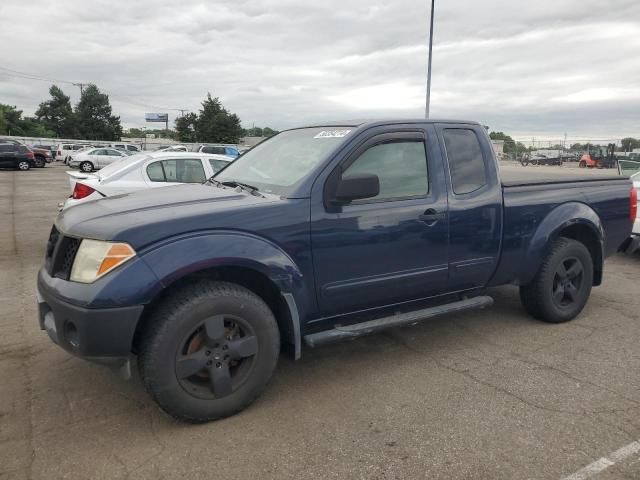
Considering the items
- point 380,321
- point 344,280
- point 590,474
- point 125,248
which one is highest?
point 125,248

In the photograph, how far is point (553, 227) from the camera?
14.4 feet

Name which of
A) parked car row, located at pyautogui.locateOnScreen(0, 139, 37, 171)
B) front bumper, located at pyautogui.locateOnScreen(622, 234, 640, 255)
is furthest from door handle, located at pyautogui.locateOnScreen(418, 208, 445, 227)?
parked car row, located at pyautogui.locateOnScreen(0, 139, 37, 171)

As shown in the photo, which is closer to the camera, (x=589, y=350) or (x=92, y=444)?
(x=92, y=444)

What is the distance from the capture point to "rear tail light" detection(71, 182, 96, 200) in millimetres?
7234

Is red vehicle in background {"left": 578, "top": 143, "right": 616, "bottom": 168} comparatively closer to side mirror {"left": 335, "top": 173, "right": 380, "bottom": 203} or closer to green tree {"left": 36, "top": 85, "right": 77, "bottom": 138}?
side mirror {"left": 335, "top": 173, "right": 380, "bottom": 203}

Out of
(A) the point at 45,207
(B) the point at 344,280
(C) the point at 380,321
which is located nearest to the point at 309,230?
(B) the point at 344,280

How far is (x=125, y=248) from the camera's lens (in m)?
2.72

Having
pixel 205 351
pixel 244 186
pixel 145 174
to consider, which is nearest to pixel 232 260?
pixel 205 351

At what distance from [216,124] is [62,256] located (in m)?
54.4

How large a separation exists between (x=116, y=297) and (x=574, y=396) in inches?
114

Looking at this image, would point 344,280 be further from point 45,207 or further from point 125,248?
point 45,207

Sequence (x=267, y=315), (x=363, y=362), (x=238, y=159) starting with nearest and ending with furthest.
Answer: (x=267, y=315) → (x=363, y=362) → (x=238, y=159)

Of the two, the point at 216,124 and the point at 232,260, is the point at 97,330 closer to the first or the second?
the point at 232,260

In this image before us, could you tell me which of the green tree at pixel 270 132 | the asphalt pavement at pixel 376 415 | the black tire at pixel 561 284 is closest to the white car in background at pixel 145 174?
the green tree at pixel 270 132
